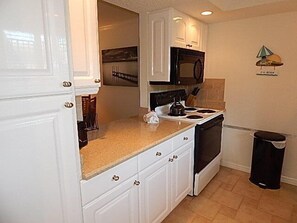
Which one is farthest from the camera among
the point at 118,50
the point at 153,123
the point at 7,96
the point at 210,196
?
the point at 118,50

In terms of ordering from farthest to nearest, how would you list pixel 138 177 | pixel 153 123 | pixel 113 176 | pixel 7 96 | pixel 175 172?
pixel 153 123
pixel 175 172
pixel 138 177
pixel 113 176
pixel 7 96

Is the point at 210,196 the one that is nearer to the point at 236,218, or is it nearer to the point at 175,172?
the point at 236,218

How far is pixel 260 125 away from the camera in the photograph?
275cm

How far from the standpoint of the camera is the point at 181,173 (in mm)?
2053

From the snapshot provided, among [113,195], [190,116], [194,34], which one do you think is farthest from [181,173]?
[194,34]

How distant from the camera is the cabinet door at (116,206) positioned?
1.19 metres

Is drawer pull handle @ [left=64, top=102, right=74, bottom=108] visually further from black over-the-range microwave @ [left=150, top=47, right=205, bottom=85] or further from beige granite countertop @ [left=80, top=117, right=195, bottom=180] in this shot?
black over-the-range microwave @ [left=150, top=47, right=205, bottom=85]

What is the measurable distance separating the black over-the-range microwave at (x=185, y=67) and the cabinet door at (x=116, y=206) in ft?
4.08

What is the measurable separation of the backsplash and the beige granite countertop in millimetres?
1111

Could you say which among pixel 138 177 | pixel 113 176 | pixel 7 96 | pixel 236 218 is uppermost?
pixel 7 96

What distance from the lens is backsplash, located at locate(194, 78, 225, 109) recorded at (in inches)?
118

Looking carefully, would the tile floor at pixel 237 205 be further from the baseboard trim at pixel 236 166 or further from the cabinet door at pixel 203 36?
the cabinet door at pixel 203 36

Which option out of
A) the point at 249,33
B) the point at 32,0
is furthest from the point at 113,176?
the point at 249,33

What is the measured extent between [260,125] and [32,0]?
113 inches
